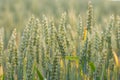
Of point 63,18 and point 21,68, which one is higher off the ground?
point 63,18

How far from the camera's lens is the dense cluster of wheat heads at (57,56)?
1019 mm

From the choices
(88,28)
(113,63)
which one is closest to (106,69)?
(113,63)

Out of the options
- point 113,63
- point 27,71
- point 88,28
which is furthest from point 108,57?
point 27,71

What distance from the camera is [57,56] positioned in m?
1.01

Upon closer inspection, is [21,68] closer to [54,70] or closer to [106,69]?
[54,70]

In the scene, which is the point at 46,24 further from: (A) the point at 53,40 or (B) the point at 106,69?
(B) the point at 106,69

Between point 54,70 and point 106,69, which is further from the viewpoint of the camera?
point 106,69

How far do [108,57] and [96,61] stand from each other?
0.18 feet

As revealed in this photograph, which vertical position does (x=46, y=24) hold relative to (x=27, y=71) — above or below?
above

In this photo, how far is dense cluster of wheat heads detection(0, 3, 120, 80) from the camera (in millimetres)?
1019

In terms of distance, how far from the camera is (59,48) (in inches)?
42.2

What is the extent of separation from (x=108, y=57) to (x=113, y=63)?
28mm

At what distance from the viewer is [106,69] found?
1146 millimetres

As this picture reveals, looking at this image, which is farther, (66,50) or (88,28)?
(88,28)
